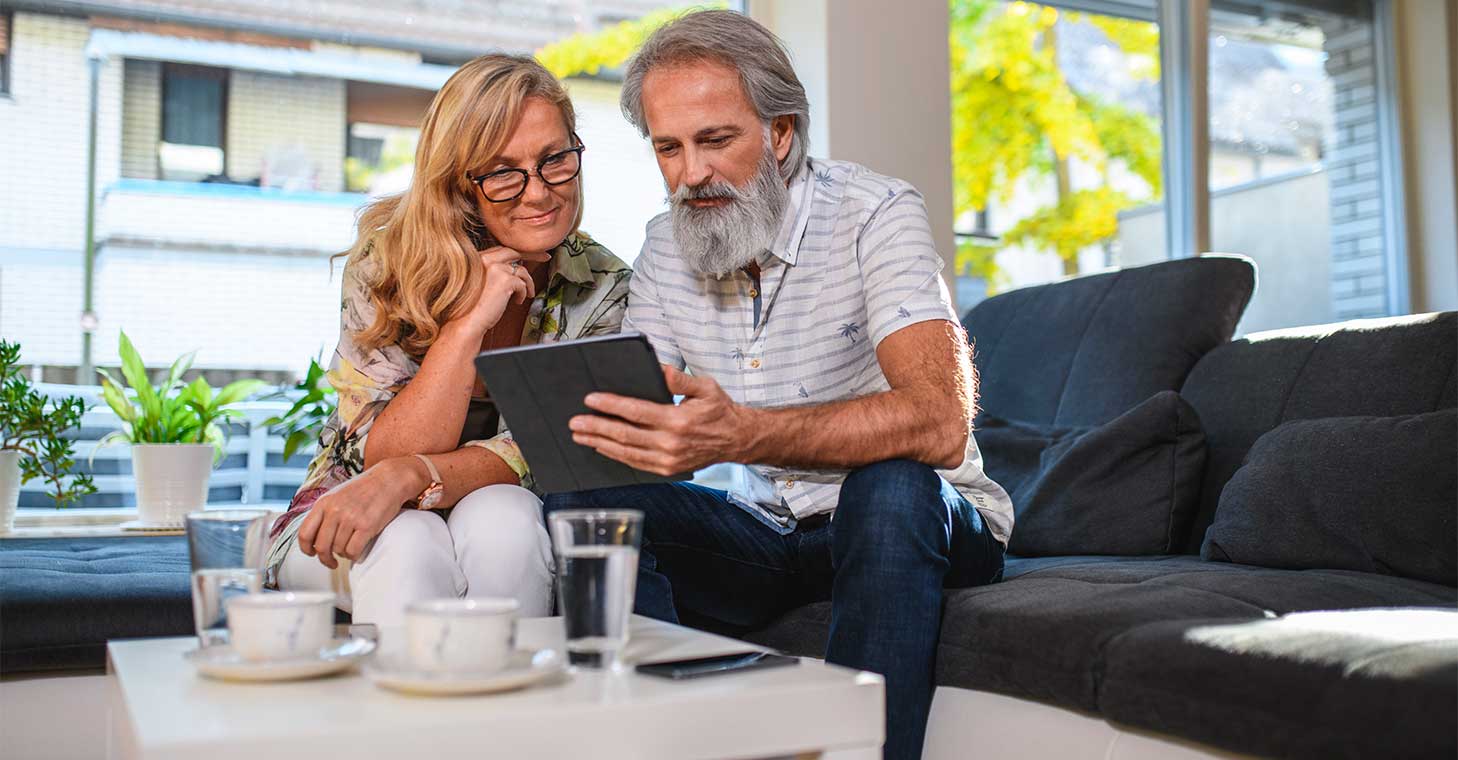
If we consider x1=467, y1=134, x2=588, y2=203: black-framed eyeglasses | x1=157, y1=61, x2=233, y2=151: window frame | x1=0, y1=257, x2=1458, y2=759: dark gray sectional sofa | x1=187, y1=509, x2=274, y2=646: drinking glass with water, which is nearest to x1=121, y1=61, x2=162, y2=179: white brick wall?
x1=157, y1=61, x2=233, y2=151: window frame

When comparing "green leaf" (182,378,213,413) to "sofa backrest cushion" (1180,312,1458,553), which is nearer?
"sofa backrest cushion" (1180,312,1458,553)

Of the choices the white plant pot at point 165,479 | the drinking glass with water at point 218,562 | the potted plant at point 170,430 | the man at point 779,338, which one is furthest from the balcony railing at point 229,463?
the drinking glass with water at point 218,562

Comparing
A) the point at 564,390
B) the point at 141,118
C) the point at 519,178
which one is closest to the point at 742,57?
the point at 519,178

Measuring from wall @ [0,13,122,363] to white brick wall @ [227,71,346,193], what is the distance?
309 mm

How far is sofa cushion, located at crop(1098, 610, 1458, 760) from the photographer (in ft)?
3.43

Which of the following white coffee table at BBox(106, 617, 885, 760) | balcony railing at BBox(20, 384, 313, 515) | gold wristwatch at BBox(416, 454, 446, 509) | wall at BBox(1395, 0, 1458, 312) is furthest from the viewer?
wall at BBox(1395, 0, 1458, 312)

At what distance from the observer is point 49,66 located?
119 inches

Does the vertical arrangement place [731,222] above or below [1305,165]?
below

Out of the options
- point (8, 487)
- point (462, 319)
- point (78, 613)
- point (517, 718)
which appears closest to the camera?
point (517, 718)

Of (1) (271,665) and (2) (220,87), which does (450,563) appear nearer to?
(1) (271,665)

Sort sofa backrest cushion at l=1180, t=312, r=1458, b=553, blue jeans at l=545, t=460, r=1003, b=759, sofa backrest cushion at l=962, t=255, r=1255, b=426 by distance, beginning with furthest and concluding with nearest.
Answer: sofa backrest cushion at l=962, t=255, r=1255, b=426 < sofa backrest cushion at l=1180, t=312, r=1458, b=553 < blue jeans at l=545, t=460, r=1003, b=759

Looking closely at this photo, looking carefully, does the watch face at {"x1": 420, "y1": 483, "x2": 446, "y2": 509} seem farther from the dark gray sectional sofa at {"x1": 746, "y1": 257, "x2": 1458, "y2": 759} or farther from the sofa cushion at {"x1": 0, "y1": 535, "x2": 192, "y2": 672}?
the dark gray sectional sofa at {"x1": 746, "y1": 257, "x2": 1458, "y2": 759}

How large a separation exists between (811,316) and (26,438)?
1.85m

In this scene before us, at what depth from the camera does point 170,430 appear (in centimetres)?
291
